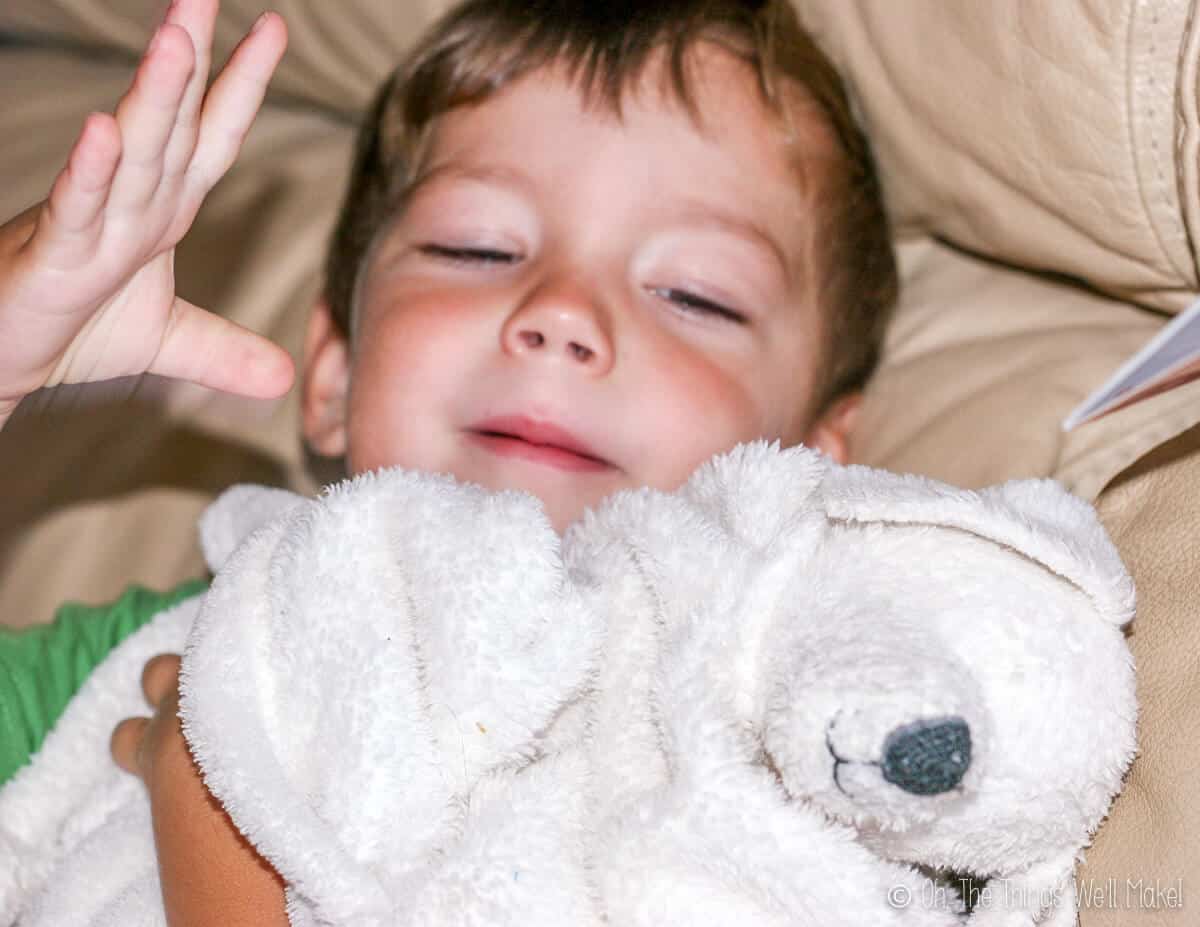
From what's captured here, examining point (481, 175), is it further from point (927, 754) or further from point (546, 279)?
point (927, 754)

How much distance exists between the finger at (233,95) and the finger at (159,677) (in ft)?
1.23

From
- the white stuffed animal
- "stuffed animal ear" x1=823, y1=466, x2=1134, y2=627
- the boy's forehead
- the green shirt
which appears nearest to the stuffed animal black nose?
the white stuffed animal

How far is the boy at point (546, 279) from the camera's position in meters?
0.83

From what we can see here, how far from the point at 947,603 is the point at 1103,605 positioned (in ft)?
0.31

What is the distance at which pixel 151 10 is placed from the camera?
1.60 metres

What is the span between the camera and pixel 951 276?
1342mm

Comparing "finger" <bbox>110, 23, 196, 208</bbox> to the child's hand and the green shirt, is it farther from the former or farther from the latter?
the green shirt

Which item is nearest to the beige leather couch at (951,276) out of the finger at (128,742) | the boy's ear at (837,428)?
the boy's ear at (837,428)

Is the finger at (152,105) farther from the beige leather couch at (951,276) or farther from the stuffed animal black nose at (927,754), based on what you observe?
the stuffed animal black nose at (927,754)

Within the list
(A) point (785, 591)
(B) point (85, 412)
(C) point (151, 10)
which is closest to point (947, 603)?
(A) point (785, 591)

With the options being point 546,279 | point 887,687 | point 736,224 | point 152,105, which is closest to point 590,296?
point 546,279

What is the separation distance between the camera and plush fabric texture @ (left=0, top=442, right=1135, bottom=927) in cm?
69

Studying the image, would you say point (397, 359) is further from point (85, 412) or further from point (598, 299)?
point (85, 412)

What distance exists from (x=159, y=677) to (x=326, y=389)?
419 mm
